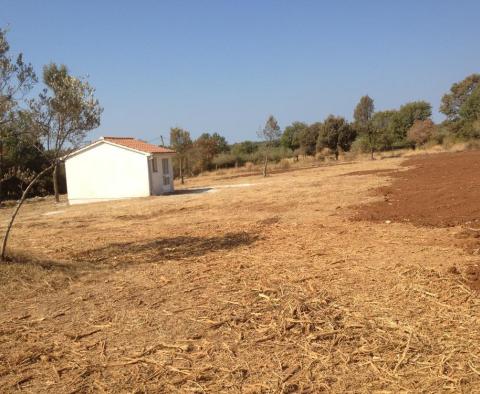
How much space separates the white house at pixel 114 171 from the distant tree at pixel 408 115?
5687 cm

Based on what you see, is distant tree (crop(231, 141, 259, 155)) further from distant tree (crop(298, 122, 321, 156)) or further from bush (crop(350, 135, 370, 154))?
bush (crop(350, 135, 370, 154))

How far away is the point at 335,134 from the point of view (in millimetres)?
60281

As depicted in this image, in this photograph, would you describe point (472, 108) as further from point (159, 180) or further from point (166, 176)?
point (159, 180)

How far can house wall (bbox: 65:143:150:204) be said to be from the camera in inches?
1004

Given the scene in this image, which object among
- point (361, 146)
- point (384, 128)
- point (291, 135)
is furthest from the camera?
point (291, 135)

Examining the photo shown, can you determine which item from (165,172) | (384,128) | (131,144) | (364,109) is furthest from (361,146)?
(131,144)

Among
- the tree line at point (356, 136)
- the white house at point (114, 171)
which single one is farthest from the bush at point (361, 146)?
the white house at point (114, 171)

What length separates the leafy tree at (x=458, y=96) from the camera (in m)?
72.3

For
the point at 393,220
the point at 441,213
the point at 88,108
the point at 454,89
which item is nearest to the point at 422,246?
the point at 393,220

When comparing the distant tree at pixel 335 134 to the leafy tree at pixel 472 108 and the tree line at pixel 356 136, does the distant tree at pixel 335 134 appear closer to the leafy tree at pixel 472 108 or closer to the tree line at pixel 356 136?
the tree line at pixel 356 136

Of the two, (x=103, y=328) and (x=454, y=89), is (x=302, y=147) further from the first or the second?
(x=103, y=328)

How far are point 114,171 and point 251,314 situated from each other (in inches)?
885

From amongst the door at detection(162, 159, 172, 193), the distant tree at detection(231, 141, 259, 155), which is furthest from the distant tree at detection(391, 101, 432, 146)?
the door at detection(162, 159, 172, 193)

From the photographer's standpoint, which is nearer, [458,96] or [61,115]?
[61,115]
